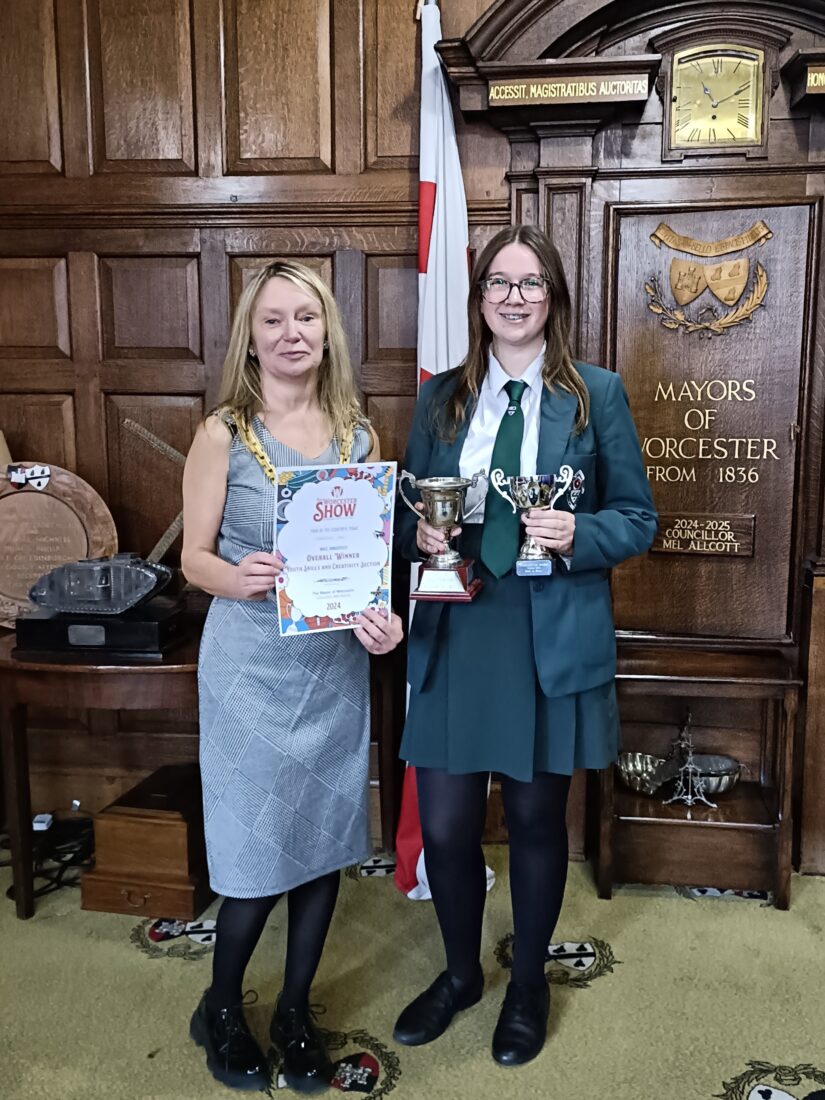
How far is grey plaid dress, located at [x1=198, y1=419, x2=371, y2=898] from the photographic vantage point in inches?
68.4

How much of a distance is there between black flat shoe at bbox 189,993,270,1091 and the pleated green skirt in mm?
659

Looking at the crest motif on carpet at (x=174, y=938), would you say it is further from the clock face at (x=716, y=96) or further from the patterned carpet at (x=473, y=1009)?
the clock face at (x=716, y=96)

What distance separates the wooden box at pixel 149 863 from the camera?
2494mm

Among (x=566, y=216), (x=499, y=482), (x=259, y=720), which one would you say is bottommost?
(x=259, y=720)

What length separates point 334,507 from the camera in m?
1.66

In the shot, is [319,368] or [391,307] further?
[391,307]

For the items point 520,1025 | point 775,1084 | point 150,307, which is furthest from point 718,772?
point 150,307

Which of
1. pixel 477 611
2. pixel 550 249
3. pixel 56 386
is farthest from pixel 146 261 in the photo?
pixel 477 611

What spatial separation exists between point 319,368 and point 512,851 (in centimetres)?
107

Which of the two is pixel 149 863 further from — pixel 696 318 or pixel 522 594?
pixel 696 318

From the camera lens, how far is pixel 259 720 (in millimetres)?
1744

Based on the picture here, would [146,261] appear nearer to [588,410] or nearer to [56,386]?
[56,386]

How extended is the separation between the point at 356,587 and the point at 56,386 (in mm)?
1672

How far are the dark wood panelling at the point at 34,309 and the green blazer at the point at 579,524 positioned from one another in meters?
1.54
